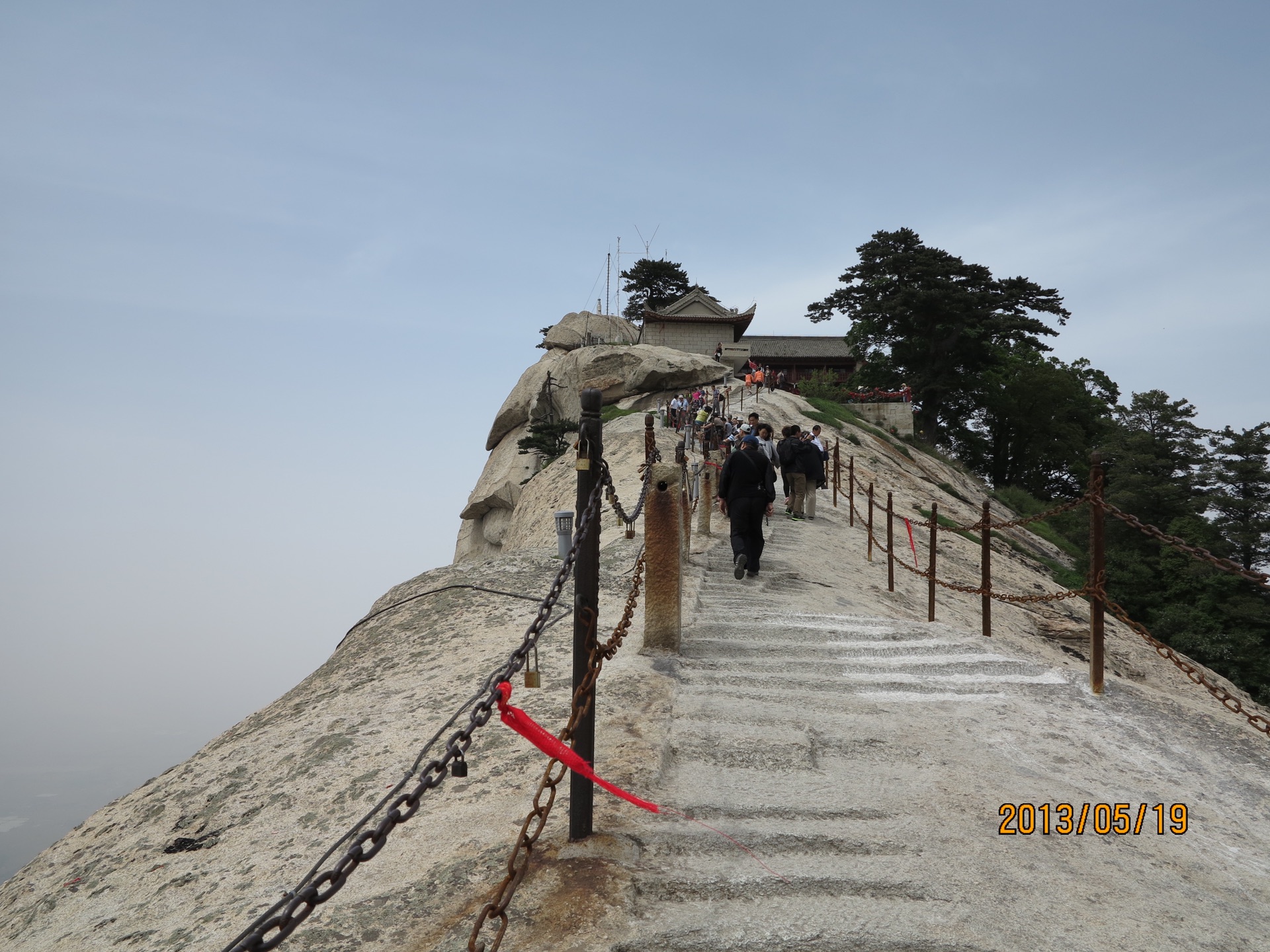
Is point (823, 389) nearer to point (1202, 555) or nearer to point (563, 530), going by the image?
point (563, 530)

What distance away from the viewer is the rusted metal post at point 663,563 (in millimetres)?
6367

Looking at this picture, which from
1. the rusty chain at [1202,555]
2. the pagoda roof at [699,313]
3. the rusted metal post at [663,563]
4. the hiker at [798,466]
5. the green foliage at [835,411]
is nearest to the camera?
the rusty chain at [1202,555]

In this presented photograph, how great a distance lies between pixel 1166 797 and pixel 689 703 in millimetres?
2595

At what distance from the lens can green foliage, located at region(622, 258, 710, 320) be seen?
53.0 m

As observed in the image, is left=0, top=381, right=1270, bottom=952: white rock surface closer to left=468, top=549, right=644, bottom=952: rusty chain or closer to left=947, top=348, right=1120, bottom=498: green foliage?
left=468, top=549, right=644, bottom=952: rusty chain

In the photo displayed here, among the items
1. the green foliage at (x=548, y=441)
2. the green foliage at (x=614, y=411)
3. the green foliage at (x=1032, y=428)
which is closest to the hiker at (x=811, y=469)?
the green foliage at (x=548, y=441)

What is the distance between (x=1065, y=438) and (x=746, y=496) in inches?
1383

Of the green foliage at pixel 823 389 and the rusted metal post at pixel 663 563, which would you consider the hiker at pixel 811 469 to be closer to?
the rusted metal post at pixel 663 563

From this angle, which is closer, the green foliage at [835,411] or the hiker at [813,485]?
the hiker at [813,485]

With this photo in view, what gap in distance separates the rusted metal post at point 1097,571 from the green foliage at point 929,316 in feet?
99.0

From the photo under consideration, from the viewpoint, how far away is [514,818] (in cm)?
388

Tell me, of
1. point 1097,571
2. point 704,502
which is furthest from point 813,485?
point 1097,571
